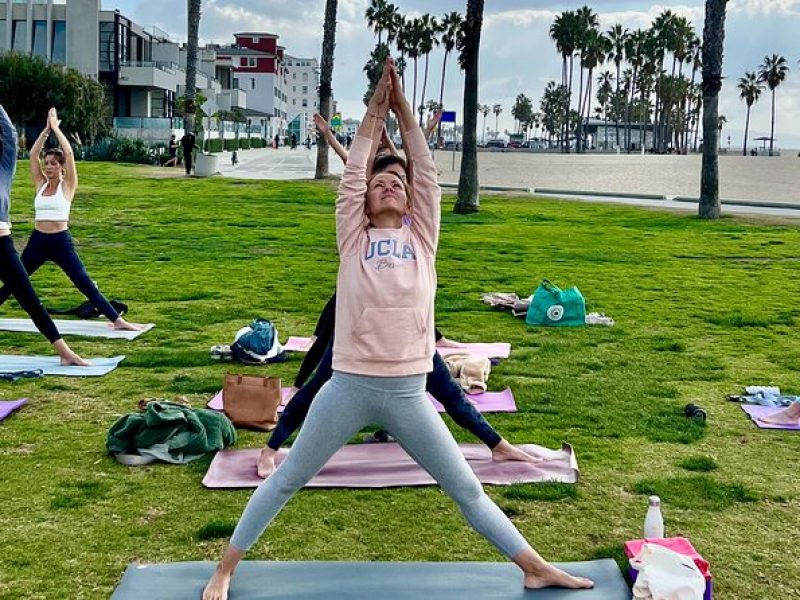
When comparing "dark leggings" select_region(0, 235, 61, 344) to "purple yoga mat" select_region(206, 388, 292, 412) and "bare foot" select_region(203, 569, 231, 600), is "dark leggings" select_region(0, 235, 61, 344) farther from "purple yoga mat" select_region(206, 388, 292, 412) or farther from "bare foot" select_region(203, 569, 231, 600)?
"bare foot" select_region(203, 569, 231, 600)

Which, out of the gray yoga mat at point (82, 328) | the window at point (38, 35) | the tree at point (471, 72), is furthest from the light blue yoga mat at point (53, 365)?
the window at point (38, 35)

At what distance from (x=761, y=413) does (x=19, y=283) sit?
607cm

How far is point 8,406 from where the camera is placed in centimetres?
774

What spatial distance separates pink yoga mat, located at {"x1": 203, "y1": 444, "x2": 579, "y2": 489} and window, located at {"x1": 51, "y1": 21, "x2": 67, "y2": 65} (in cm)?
6580

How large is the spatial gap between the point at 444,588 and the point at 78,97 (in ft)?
165

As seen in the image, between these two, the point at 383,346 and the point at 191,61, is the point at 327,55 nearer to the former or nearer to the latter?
the point at 191,61

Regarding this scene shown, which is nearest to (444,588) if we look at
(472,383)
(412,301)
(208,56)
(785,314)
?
(412,301)

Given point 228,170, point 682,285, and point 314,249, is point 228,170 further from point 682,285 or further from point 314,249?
point 682,285

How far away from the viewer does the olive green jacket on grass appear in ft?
22.0

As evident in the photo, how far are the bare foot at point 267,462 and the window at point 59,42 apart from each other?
217 feet

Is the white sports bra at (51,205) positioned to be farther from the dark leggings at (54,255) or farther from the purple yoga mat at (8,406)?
the purple yoga mat at (8,406)

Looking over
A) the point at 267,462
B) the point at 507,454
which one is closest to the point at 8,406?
the point at 267,462

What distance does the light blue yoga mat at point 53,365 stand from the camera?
29.5ft

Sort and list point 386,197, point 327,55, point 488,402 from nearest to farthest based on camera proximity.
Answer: point 386,197 < point 488,402 < point 327,55
